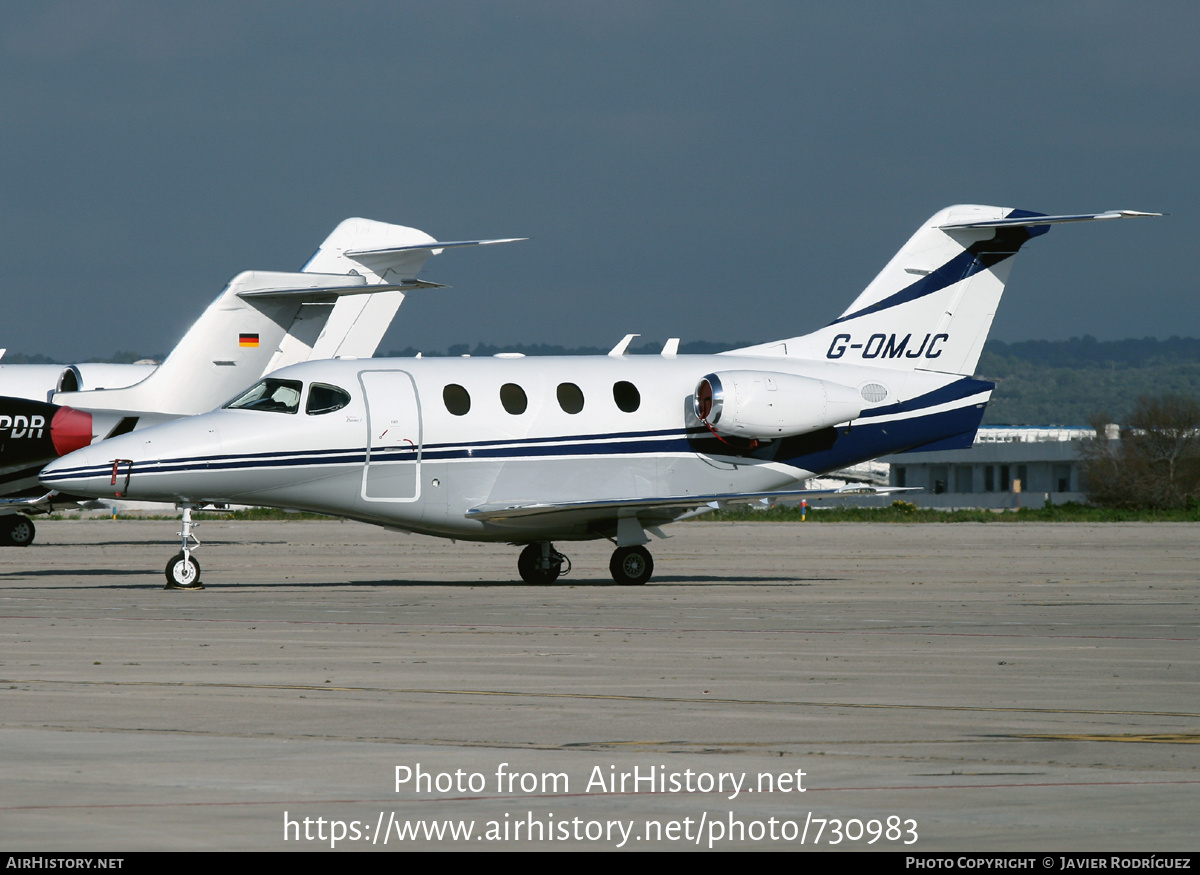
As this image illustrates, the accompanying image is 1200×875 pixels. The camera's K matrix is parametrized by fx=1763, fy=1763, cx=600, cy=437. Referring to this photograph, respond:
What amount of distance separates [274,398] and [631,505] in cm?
560

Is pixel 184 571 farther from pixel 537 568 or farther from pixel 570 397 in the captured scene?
pixel 570 397

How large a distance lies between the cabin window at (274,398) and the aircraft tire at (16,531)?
17.8m

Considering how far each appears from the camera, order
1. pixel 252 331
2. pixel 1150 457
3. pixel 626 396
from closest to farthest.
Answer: pixel 626 396 < pixel 252 331 < pixel 1150 457

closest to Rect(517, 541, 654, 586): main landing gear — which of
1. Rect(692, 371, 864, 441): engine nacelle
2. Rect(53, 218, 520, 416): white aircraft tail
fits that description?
Rect(692, 371, 864, 441): engine nacelle

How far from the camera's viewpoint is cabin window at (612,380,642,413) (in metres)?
28.2

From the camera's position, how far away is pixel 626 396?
28281 mm

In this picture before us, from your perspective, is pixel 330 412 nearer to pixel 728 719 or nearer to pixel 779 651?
pixel 779 651

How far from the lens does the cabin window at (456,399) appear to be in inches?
1075

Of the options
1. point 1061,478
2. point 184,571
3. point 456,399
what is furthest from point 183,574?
point 1061,478

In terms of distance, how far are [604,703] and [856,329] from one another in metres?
17.9

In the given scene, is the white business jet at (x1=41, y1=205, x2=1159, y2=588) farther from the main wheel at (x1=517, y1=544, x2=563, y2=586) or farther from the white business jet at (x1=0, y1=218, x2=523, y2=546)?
the white business jet at (x1=0, y1=218, x2=523, y2=546)

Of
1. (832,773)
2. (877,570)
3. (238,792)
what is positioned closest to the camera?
(238,792)
